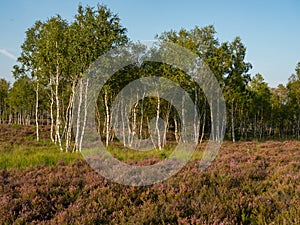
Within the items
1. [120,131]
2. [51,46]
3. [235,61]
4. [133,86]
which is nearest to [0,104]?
[120,131]

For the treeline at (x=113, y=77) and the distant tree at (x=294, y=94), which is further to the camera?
the distant tree at (x=294, y=94)

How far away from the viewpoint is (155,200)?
5859 mm

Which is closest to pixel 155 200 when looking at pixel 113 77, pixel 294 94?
pixel 113 77

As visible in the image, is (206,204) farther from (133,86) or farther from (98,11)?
(133,86)

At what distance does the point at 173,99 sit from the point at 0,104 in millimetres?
44450

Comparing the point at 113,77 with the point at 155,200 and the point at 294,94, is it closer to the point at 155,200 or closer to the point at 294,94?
the point at 155,200

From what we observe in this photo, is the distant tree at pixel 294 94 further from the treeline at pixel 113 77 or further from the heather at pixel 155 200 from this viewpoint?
the heather at pixel 155 200

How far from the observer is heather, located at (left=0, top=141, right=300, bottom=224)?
15.2 feet

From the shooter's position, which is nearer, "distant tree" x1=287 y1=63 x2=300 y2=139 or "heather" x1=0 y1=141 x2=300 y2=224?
"heather" x1=0 y1=141 x2=300 y2=224

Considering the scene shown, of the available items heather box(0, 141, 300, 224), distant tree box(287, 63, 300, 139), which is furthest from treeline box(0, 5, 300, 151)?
heather box(0, 141, 300, 224)

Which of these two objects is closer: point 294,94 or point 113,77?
point 113,77

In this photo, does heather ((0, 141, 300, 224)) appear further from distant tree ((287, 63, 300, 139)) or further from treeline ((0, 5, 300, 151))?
distant tree ((287, 63, 300, 139))

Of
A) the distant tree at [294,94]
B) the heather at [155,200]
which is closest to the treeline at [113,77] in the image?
the distant tree at [294,94]

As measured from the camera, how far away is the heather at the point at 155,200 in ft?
15.2
